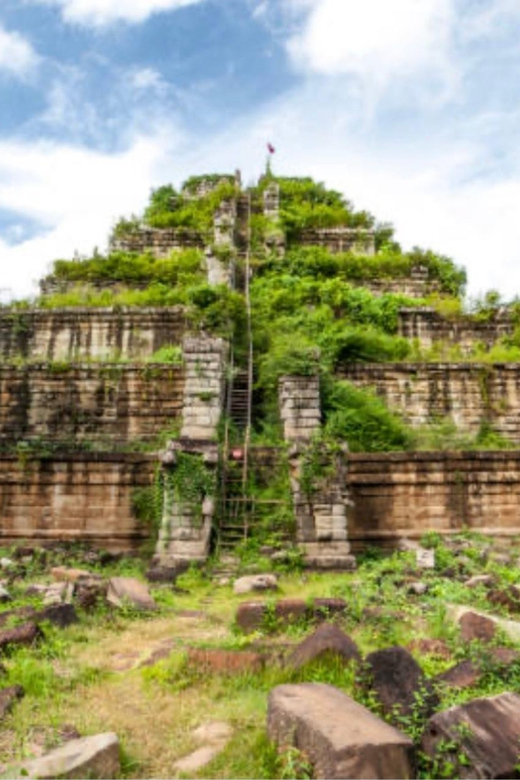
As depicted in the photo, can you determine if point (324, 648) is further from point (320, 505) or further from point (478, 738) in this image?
point (320, 505)

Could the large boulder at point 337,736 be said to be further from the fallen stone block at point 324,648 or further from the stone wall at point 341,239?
the stone wall at point 341,239

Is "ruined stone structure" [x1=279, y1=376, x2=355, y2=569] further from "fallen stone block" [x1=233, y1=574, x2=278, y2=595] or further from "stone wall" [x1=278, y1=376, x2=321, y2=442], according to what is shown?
"fallen stone block" [x1=233, y1=574, x2=278, y2=595]

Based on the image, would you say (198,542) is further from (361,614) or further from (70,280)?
(70,280)

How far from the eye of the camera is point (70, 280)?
771 inches

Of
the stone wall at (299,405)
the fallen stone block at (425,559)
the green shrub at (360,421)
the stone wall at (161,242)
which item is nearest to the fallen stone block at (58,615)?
the fallen stone block at (425,559)

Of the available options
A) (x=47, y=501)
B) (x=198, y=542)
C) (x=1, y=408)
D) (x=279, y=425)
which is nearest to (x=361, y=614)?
(x=198, y=542)

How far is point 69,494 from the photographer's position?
10.9 m

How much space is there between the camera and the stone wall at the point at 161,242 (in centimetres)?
2222

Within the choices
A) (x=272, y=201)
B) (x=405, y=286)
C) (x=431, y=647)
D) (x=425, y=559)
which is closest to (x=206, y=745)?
(x=431, y=647)

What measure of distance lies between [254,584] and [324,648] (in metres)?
3.46

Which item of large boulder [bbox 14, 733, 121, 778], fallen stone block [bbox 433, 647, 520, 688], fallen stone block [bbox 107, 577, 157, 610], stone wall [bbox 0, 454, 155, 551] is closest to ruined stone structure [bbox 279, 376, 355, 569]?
stone wall [bbox 0, 454, 155, 551]

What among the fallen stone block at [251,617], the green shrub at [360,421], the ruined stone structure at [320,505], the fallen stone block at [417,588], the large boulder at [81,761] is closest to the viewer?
the large boulder at [81,761]

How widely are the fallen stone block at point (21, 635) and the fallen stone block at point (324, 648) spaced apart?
7.08 feet

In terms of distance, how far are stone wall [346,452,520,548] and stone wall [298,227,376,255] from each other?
12.1 m
